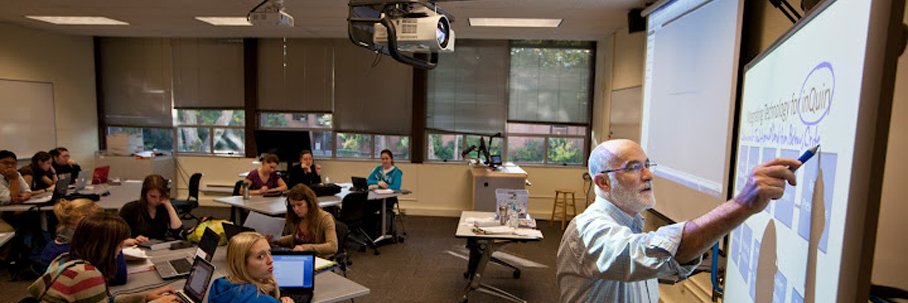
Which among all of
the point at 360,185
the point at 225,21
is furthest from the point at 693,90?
the point at 225,21

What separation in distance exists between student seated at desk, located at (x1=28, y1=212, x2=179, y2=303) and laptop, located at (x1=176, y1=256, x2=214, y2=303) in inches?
2.8

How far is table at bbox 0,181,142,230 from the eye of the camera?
15.7 feet

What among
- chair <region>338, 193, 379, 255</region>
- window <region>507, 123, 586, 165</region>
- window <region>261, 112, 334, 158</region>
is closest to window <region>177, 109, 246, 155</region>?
window <region>261, 112, 334, 158</region>

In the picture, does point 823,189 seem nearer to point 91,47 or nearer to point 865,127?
point 865,127

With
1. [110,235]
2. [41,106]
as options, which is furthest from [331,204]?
[41,106]

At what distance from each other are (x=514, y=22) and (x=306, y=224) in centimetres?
404

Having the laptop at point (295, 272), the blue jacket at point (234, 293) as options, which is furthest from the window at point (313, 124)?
the blue jacket at point (234, 293)

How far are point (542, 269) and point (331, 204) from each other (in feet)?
8.28

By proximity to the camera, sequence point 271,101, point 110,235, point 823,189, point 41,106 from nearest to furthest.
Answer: point 823,189
point 110,235
point 41,106
point 271,101

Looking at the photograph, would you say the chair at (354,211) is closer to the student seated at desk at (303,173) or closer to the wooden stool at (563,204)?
the student seated at desk at (303,173)

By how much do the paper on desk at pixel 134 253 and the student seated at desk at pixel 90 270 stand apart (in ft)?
1.81

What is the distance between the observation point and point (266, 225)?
381cm

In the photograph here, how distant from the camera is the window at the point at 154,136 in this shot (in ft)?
28.5

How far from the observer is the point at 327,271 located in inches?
119
